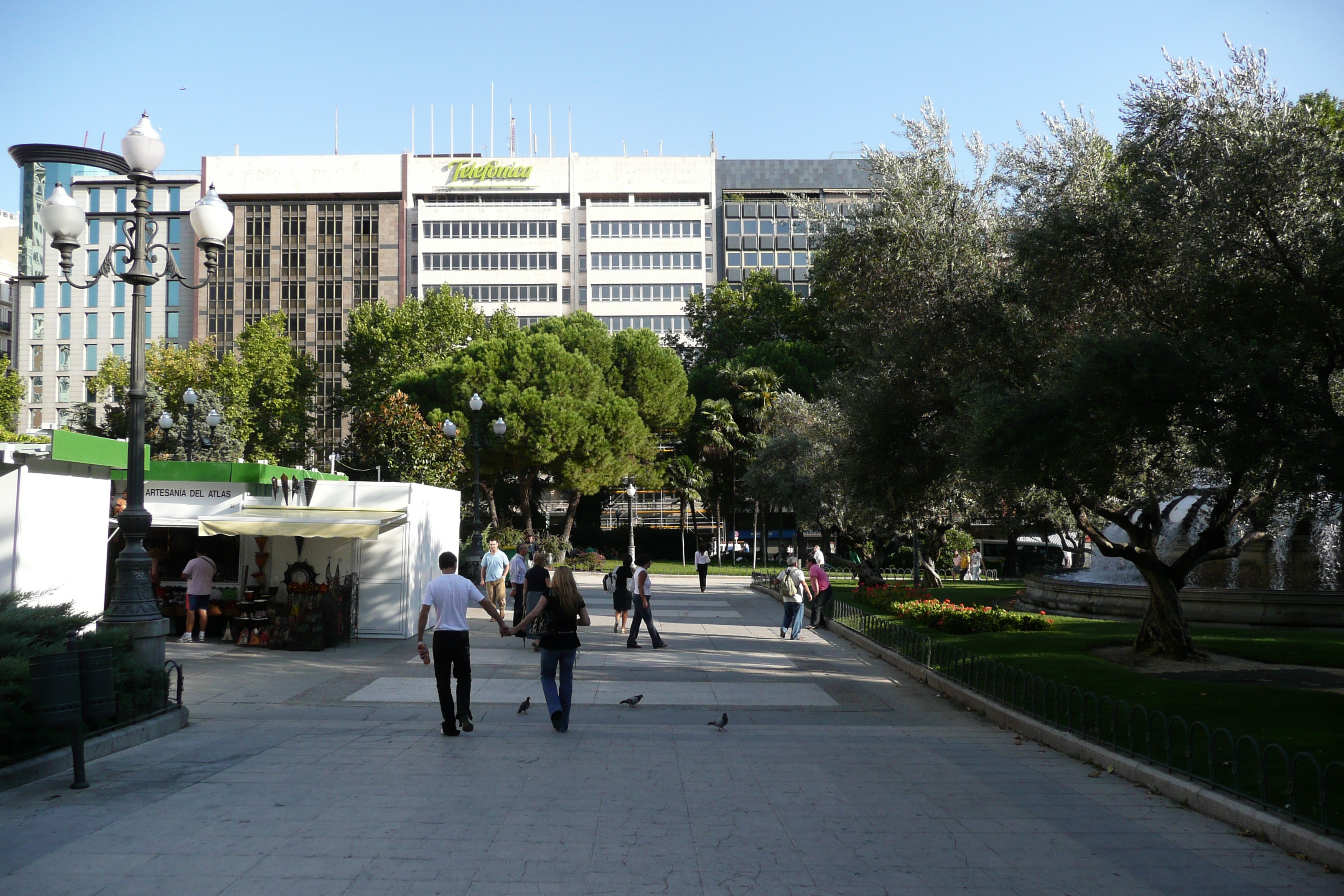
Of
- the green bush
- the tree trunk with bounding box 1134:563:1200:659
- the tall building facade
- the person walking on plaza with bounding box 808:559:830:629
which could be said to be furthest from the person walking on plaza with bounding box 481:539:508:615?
the tall building facade

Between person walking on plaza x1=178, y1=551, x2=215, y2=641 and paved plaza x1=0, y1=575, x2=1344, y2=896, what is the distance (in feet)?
18.7

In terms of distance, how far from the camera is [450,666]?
30.3 ft

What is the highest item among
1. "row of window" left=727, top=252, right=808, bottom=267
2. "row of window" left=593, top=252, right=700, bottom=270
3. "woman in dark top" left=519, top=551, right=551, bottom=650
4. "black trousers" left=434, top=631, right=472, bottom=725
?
"row of window" left=727, top=252, right=808, bottom=267

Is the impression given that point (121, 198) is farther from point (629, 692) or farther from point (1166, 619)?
point (1166, 619)

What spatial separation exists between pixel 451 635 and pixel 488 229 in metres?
74.4

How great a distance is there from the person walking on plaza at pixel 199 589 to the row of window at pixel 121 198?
264ft

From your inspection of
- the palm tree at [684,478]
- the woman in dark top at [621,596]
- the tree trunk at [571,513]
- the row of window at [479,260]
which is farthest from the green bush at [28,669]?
the row of window at [479,260]

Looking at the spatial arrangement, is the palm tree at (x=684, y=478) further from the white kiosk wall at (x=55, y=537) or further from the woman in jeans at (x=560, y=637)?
the woman in jeans at (x=560, y=637)

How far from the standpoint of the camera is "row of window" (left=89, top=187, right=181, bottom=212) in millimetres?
85312

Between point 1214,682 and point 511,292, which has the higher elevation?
point 511,292

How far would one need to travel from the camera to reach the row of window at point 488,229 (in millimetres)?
79750

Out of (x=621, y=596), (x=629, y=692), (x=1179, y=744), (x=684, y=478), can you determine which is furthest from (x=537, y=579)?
(x=684, y=478)

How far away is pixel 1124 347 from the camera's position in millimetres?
9398

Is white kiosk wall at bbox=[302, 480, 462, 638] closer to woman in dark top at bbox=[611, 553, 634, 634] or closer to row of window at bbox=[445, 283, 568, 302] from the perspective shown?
woman in dark top at bbox=[611, 553, 634, 634]
